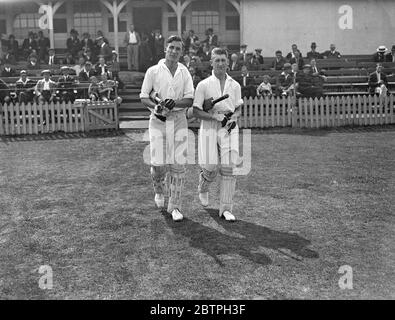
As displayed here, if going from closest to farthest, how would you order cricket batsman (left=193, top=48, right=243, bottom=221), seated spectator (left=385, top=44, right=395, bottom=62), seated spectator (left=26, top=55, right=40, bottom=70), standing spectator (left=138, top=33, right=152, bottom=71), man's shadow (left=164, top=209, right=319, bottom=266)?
man's shadow (left=164, top=209, right=319, bottom=266) → cricket batsman (left=193, top=48, right=243, bottom=221) → seated spectator (left=26, top=55, right=40, bottom=70) → seated spectator (left=385, top=44, right=395, bottom=62) → standing spectator (left=138, top=33, right=152, bottom=71)

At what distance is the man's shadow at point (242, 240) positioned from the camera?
17.7ft

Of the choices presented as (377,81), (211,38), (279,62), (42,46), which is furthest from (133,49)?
(377,81)

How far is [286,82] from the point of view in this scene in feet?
58.4

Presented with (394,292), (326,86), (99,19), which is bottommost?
(394,292)

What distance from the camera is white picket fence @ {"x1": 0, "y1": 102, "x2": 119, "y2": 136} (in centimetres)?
1530

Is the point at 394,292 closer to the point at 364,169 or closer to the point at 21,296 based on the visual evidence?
the point at 21,296

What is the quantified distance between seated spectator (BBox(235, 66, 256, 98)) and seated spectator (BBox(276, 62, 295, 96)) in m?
0.83

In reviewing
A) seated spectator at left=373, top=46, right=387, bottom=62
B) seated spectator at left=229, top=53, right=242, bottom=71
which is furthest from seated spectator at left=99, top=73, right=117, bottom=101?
seated spectator at left=373, top=46, right=387, bottom=62

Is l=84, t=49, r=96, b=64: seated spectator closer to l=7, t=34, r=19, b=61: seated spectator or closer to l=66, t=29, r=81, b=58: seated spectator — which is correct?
l=66, t=29, r=81, b=58: seated spectator

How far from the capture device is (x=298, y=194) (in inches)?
310

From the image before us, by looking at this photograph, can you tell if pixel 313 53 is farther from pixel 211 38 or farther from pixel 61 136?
pixel 61 136

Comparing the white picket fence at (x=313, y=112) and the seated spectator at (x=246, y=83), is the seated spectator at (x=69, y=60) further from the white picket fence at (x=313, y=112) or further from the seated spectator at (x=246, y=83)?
the white picket fence at (x=313, y=112)

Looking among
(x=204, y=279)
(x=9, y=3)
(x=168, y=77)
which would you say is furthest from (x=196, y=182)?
(x=9, y=3)
